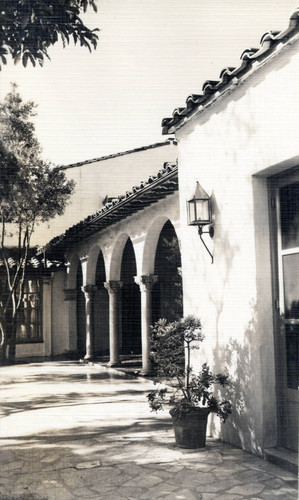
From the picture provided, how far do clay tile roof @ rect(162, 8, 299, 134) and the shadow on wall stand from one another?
2366mm

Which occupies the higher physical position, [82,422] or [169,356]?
[169,356]

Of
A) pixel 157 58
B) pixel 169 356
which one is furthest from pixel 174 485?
pixel 157 58

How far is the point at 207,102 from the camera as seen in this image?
245 inches

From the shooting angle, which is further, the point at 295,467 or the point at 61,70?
the point at 61,70

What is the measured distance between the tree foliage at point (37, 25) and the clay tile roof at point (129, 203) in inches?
155

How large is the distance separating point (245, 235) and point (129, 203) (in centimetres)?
549

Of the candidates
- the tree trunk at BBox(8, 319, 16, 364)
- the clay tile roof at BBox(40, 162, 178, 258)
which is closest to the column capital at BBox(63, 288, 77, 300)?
the clay tile roof at BBox(40, 162, 178, 258)

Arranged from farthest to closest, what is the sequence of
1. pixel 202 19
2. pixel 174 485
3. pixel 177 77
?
pixel 177 77, pixel 202 19, pixel 174 485

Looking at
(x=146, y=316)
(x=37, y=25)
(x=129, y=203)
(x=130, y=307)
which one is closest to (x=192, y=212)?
(x=37, y=25)

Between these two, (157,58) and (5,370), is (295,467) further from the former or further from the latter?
(5,370)

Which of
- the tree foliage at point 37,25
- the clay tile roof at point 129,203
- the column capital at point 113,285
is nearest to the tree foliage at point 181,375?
the tree foliage at point 37,25

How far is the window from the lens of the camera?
59.4ft

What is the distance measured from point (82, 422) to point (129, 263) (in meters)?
10.2

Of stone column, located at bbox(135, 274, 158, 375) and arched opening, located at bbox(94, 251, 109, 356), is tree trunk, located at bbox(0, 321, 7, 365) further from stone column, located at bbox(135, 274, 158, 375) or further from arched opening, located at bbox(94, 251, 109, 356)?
stone column, located at bbox(135, 274, 158, 375)
